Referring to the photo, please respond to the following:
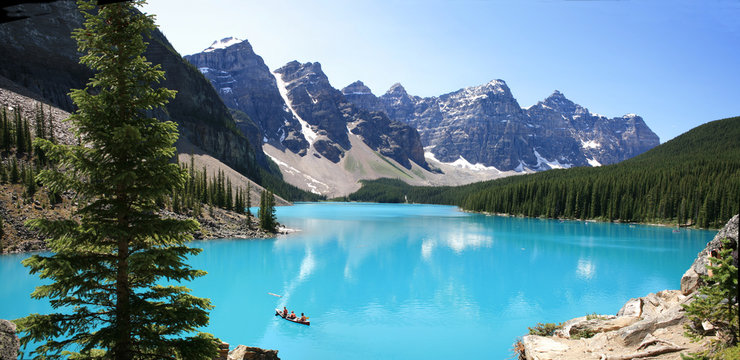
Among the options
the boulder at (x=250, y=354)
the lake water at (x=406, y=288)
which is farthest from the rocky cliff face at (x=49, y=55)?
the boulder at (x=250, y=354)

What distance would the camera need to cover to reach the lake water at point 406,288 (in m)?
21.7

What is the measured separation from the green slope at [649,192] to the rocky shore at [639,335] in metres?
84.3

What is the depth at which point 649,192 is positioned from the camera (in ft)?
324

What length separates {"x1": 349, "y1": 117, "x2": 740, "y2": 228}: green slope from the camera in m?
84.1

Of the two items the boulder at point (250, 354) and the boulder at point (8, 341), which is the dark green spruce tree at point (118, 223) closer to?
the boulder at point (8, 341)

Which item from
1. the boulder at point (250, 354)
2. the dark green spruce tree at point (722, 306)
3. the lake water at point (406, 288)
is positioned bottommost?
the lake water at point (406, 288)

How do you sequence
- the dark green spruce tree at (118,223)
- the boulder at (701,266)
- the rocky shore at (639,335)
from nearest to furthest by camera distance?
1. the dark green spruce tree at (118,223)
2. the rocky shore at (639,335)
3. the boulder at (701,266)

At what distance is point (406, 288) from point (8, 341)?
28375 mm

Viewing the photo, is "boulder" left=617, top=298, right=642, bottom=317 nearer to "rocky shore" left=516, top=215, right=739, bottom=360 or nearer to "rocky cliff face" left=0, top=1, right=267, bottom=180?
"rocky shore" left=516, top=215, right=739, bottom=360

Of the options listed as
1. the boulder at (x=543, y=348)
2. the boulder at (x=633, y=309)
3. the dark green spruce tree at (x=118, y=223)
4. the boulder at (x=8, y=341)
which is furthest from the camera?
the boulder at (x=633, y=309)

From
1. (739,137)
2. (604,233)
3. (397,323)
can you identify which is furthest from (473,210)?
(397,323)

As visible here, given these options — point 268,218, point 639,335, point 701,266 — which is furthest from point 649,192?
point 639,335

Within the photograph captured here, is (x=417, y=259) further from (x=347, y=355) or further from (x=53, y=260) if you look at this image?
(x=53, y=260)

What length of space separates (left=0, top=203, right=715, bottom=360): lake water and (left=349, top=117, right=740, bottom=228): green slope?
3593cm
